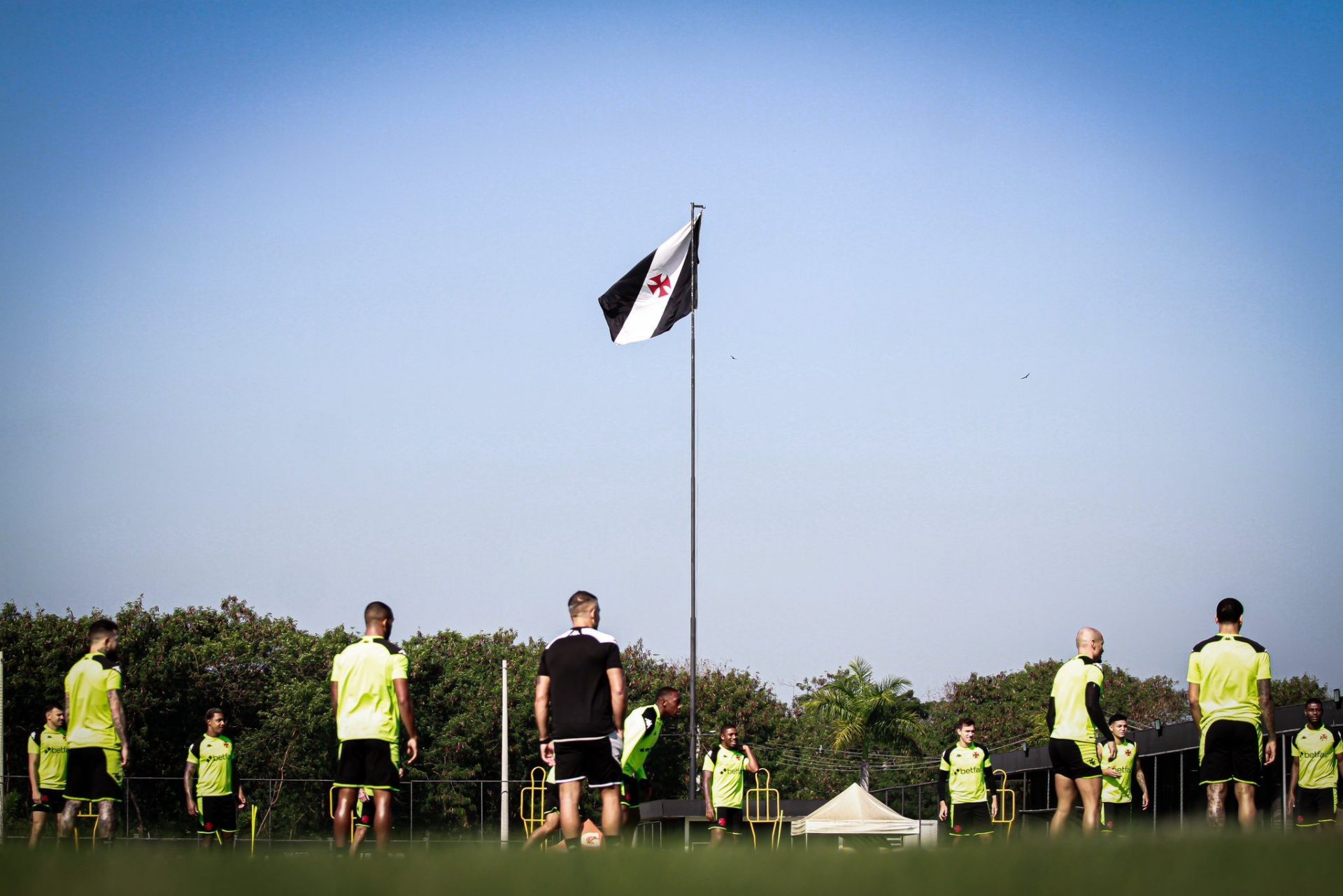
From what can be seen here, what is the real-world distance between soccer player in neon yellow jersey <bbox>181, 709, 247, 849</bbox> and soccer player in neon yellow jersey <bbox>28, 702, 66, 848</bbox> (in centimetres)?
167

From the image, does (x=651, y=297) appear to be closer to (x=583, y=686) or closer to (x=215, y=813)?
(x=215, y=813)

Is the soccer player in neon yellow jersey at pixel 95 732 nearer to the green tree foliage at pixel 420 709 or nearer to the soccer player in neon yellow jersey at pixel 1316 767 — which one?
the soccer player in neon yellow jersey at pixel 1316 767

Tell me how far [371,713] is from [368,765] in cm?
38

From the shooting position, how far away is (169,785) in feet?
141

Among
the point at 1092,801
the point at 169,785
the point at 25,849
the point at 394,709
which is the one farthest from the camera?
the point at 169,785

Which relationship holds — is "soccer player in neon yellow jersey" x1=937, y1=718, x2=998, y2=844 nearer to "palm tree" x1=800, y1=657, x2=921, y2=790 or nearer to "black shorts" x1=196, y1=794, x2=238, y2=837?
"black shorts" x1=196, y1=794, x2=238, y2=837

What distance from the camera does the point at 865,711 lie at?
5994 centimetres

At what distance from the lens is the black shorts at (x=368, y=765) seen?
10141 mm

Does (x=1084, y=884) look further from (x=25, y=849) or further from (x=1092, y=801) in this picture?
(x=1092, y=801)

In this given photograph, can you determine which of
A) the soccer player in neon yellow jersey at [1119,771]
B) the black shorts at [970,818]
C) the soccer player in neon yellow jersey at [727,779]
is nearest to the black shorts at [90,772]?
the soccer player in neon yellow jersey at [727,779]

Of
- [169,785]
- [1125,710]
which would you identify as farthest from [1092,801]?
[1125,710]

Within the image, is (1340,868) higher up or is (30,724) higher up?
(1340,868)

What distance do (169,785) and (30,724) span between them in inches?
451

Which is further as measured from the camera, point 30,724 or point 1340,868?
point 30,724
